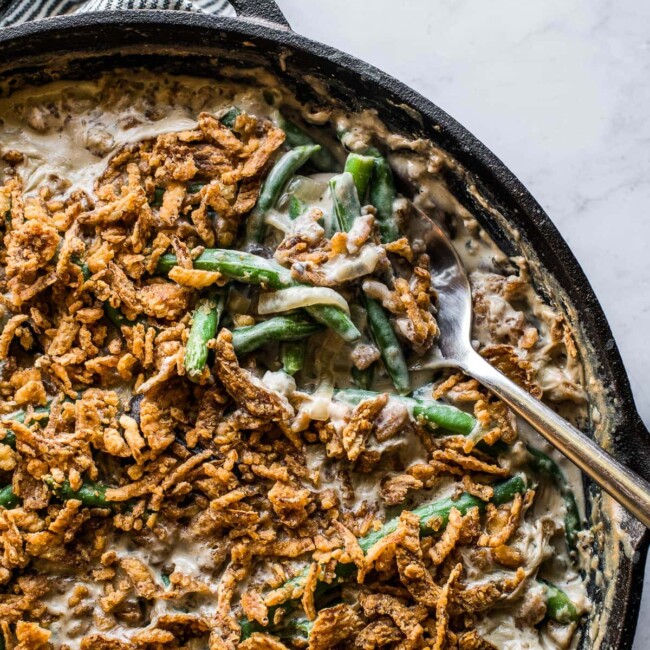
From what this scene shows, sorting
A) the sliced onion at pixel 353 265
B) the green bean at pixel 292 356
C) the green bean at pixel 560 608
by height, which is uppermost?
the sliced onion at pixel 353 265

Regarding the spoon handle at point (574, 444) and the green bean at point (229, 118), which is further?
the green bean at point (229, 118)

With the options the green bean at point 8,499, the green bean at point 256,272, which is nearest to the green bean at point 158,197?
the green bean at point 256,272

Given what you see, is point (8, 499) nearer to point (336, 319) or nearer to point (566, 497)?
point (336, 319)

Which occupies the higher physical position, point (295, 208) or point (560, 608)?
point (295, 208)

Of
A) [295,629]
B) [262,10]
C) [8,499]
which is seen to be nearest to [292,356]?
[295,629]

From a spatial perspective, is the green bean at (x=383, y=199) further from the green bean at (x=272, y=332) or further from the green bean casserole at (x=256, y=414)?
the green bean at (x=272, y=332)

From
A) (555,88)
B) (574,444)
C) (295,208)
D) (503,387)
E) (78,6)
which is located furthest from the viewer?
(555,88)
